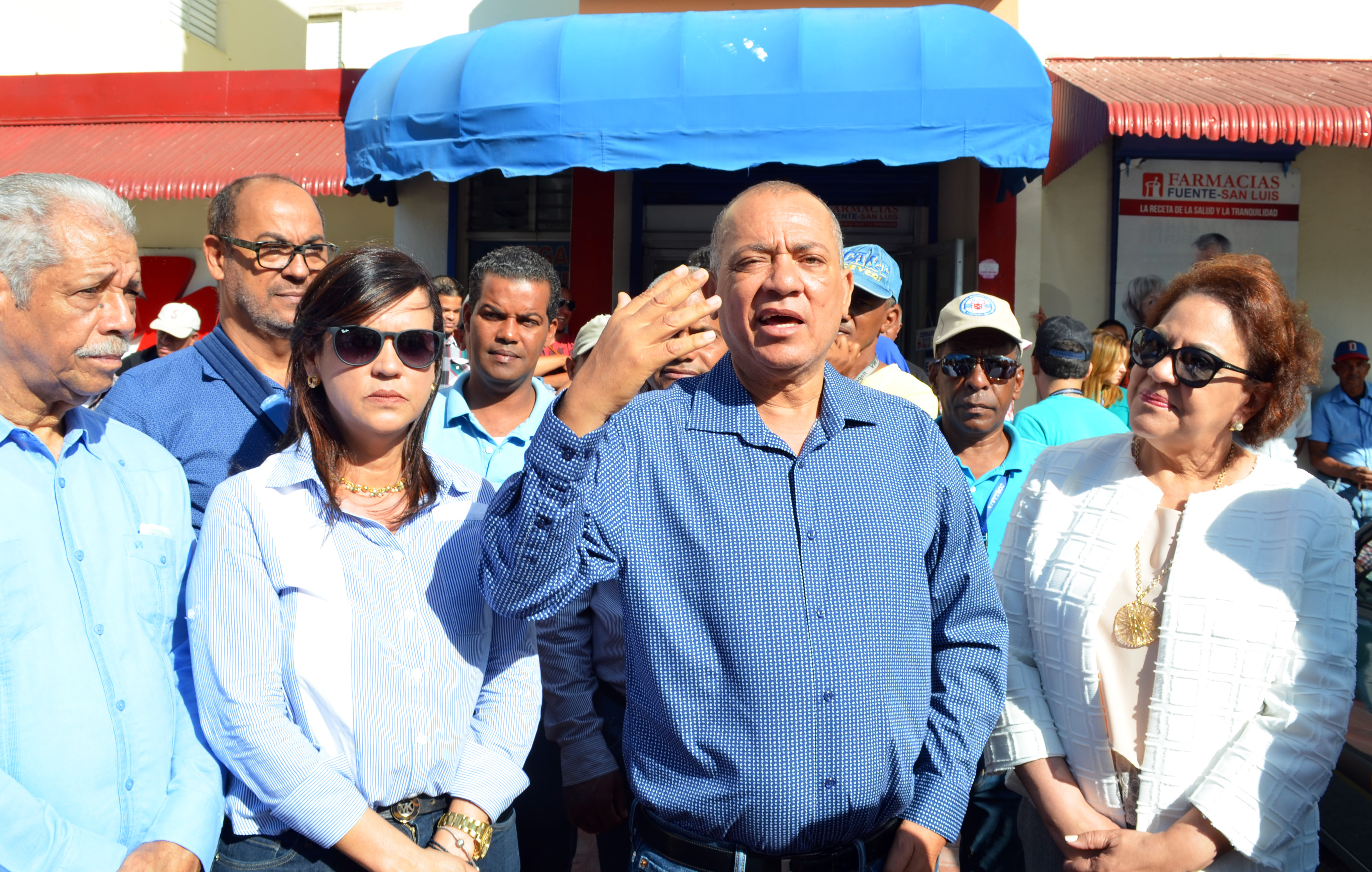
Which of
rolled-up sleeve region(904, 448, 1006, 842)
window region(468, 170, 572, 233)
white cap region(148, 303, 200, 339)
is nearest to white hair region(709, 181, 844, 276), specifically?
rolled-up sleeve region(904, 448, 1006, 842)

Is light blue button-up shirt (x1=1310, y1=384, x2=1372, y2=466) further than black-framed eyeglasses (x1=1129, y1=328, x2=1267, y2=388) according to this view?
Yes

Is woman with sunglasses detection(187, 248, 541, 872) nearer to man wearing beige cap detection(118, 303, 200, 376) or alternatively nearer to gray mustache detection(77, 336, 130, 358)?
gray mustache detection(77, 336, 130, 358)

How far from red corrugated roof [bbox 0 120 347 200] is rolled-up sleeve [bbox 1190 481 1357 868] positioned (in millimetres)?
7965

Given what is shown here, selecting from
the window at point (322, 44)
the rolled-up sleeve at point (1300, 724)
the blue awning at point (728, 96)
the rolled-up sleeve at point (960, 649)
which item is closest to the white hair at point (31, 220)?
the rolled-up sleeve at point (960, 649)

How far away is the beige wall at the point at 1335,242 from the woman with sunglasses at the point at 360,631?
8.60 m

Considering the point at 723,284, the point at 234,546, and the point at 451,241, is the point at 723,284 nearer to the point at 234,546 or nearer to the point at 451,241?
the point at 234,546

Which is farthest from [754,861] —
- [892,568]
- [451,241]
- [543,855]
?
[451,241]

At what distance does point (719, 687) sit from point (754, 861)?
36 cm

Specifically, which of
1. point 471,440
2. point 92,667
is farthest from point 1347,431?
point 92,667

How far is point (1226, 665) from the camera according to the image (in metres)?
2.04

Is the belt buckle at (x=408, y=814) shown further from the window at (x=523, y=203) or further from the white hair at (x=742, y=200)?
the window at (x=523, y=203)

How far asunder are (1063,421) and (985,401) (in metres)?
0.94

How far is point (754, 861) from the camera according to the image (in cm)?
186

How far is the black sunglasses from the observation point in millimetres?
2064
